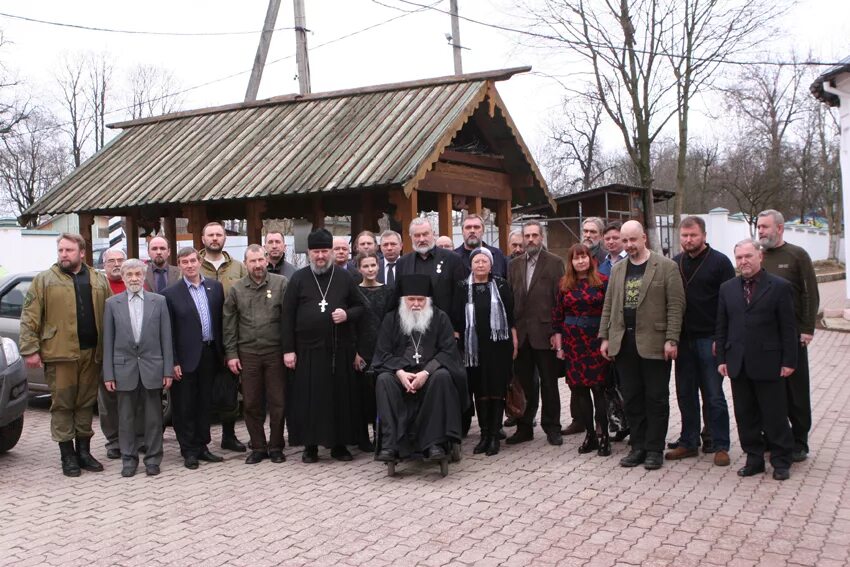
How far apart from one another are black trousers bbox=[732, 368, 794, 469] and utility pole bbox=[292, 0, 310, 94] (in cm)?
1197

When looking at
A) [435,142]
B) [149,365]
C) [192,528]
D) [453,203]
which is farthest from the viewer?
[453,203]

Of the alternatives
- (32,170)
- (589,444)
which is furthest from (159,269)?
(32,170)

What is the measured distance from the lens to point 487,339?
23.2ft

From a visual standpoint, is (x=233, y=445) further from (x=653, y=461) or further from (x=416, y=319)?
(x=653, y=461)

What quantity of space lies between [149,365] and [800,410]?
17.1 feet

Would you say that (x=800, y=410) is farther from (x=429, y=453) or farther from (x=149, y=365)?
(x=149, y=365)

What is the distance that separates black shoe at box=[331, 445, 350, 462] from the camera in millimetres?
7086

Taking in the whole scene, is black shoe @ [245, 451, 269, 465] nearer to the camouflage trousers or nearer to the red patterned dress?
the camouflage trousers

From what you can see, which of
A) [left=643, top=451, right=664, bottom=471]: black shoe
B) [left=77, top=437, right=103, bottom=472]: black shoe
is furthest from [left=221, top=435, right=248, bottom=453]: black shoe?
[left=643, top=451, right=664, bottom=471]: black shoe

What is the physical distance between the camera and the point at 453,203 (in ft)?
43.4

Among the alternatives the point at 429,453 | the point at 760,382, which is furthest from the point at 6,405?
the point at 760,382

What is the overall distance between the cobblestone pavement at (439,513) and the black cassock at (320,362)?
0.31 m

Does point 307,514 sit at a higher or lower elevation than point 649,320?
lower

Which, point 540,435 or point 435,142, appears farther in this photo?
point 435,142
